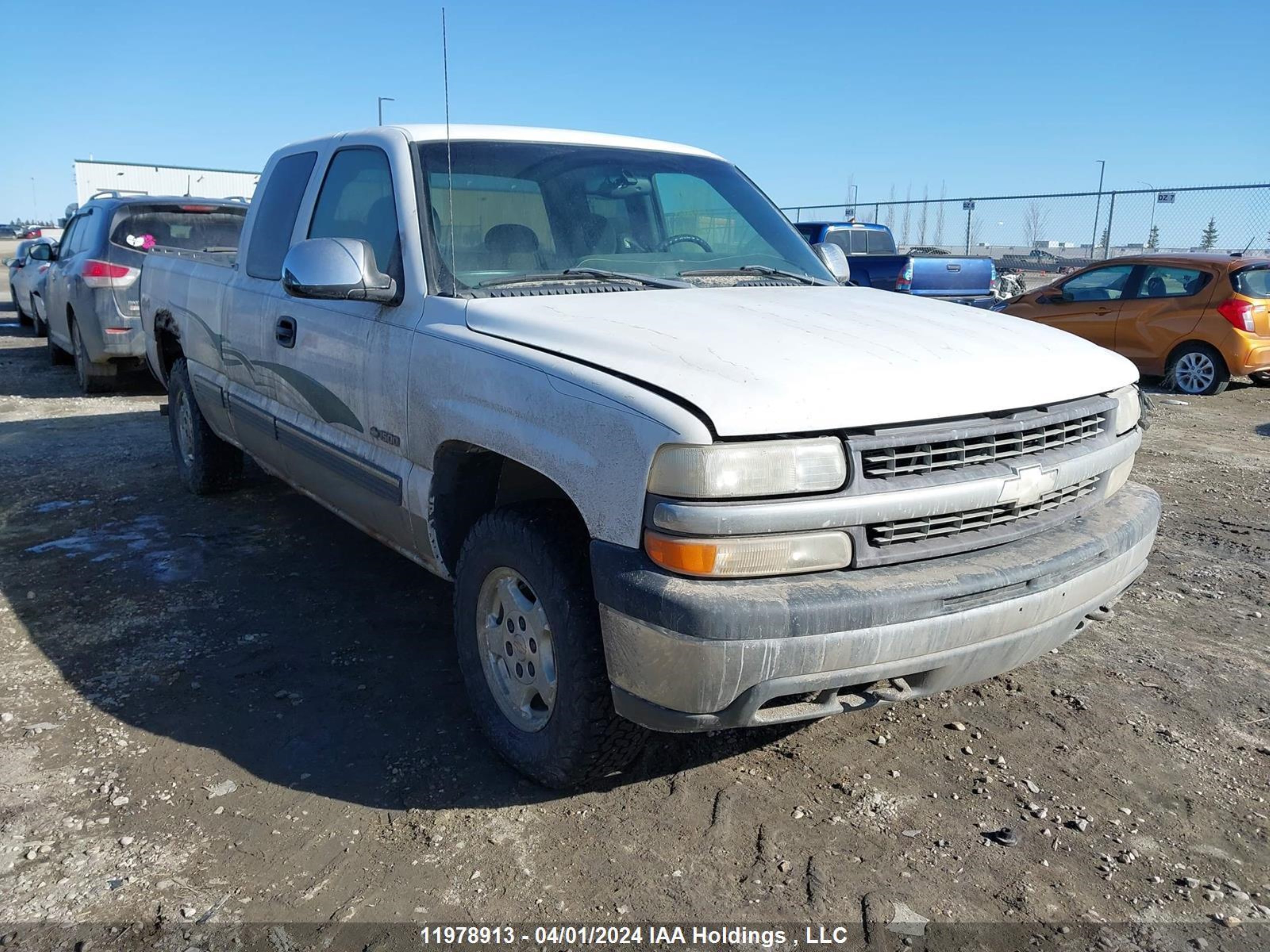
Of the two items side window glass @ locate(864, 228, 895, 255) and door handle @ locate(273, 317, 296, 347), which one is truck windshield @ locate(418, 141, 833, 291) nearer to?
door handle @ locate(273, 317, 296, 347)

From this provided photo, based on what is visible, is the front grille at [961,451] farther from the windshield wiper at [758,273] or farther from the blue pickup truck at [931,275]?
the blue pickup truck at [931,275]

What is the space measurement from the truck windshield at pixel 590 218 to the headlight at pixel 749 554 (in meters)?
1.41

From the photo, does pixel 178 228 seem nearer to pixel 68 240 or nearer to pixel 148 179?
pixel 68 240

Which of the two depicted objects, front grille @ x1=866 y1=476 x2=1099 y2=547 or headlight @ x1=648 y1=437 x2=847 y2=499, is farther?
front grille @ x1=866 y1=476 x2=1099 y2=547

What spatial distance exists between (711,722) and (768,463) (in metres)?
0.65

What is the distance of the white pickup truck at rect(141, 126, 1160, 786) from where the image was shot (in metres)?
2.38

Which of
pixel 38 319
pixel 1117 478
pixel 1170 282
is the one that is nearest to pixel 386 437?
pixel 1117 478

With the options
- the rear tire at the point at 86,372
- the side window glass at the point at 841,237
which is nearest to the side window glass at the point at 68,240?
the rear tire at the point at 86,372

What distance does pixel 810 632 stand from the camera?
235 cm

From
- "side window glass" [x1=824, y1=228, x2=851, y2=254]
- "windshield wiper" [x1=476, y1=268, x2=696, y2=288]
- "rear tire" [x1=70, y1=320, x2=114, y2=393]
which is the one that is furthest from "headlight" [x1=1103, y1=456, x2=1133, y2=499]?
"side window glass" [x1=824, y1=228, x2=851, y2=254]

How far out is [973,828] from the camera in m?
2.80

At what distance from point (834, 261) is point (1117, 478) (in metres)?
1.75

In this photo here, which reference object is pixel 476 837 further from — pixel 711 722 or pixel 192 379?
pixel 192 379

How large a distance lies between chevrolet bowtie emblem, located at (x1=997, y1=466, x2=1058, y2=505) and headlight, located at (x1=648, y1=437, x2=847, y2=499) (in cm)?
53
